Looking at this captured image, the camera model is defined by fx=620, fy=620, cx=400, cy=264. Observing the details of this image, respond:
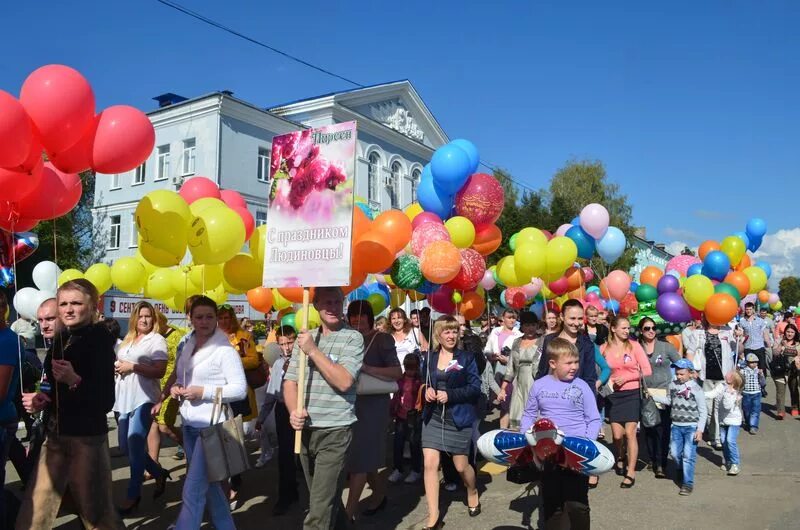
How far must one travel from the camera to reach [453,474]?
6383mm

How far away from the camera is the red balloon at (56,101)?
4102mm

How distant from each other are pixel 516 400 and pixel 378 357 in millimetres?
2413

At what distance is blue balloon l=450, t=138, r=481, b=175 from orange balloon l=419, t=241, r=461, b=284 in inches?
54.6

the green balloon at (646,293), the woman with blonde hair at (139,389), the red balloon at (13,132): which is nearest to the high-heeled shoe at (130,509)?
the woman with blonde hair at (139,389)

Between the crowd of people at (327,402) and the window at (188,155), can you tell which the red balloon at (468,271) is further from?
the window at (188,155)

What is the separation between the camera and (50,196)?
4.85 metres

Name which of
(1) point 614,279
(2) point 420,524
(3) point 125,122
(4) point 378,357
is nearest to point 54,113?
(3) point 125,122

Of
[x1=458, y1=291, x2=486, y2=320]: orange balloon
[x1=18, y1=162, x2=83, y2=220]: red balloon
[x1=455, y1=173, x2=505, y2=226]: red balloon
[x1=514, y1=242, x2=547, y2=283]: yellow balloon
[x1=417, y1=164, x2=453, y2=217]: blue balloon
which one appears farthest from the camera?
[x1=458, y1=291, x2=486, y2=320]: orange balloon

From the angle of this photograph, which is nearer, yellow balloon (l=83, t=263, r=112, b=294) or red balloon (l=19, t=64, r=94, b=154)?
red balloon (l=19, t=64, r=94, b=154)

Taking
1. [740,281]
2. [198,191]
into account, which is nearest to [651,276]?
[740,281]

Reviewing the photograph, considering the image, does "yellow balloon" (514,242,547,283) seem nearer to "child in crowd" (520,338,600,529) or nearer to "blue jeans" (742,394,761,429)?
"child in crowd" (520,338,600,529)

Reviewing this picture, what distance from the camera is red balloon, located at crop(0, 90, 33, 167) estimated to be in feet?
12.7

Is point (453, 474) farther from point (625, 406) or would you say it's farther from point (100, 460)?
point (100, 460)

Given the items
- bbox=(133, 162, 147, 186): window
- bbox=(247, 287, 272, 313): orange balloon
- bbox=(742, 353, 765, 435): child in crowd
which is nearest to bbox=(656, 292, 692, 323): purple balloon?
bbox=(742, 353, 765, 435): child in crowd
